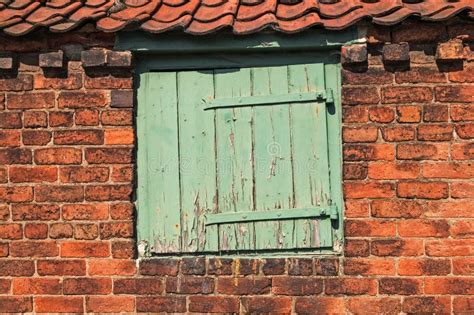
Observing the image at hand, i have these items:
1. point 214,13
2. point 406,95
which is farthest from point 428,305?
point 214,13

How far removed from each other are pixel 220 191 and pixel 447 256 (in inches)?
54.9

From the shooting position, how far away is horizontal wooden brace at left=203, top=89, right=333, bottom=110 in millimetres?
4012

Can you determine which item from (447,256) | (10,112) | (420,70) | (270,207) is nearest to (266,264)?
(270,207)

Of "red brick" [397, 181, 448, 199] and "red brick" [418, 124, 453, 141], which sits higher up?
"red brick" [418, 124, 453, 141]

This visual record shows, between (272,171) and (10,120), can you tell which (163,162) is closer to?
(272,171)

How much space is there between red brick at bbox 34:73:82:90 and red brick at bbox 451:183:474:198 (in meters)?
2.33

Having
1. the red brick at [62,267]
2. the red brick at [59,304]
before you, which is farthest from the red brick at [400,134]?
the red brick at [59,304]

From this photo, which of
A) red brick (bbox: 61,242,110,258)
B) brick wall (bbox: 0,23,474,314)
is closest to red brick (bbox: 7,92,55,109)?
brick wall (bbox: 0,23,474,314)

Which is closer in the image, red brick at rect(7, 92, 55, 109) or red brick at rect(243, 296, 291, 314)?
red brick at rect(243, 296, 291, 314)

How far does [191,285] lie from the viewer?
4023 mm

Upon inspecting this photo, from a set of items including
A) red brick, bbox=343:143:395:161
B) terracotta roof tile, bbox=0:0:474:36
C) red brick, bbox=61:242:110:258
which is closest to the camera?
terracotta roof tile, bbox=0:0:474:36

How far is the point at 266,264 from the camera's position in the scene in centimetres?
399

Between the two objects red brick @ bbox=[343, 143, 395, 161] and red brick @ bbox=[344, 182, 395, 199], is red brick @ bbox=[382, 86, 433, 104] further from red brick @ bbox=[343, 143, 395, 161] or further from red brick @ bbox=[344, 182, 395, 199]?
red brick @ bbox=[344, 182, 395, 199]

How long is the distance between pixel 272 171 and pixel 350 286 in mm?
823
